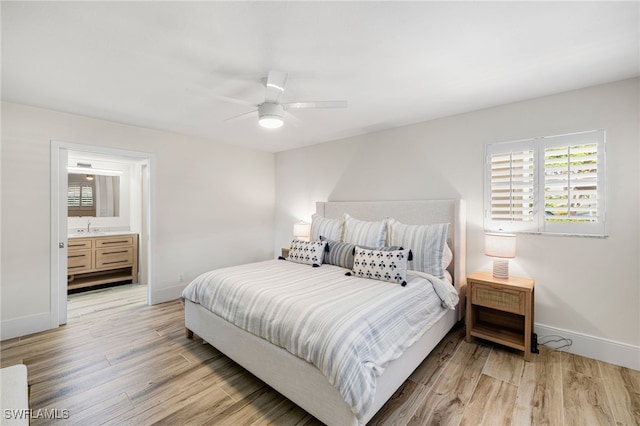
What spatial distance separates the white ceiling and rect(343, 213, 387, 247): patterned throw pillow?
1372 mm

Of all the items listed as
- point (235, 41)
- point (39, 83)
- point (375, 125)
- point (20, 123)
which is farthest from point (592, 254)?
point (20, 123)

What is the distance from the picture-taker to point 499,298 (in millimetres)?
2600

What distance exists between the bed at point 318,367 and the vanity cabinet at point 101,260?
2.92m

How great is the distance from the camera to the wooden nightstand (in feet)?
8.04

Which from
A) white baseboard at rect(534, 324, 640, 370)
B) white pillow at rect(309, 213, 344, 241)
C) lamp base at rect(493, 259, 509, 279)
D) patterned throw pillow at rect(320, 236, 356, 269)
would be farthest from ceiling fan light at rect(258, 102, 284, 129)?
white baseboard at rect(534, 324, 640, 370)

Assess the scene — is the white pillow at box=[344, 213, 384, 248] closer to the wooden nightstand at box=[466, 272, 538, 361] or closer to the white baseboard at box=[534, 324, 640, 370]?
the wooden nightstand at box=[466, 272, 538, 361]

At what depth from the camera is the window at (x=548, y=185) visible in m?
2.46

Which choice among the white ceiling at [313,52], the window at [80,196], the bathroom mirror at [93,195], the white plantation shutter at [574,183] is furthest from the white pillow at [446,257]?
the window at [80,196]

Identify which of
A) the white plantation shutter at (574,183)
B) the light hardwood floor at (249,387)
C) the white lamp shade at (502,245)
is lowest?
the light hardwood floor at (249,387)

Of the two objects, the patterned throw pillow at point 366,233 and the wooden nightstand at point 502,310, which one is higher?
the patterned throw pillow at point 366,233

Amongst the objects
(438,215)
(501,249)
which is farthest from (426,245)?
(501,249)

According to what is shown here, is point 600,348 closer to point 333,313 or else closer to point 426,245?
point 426,245

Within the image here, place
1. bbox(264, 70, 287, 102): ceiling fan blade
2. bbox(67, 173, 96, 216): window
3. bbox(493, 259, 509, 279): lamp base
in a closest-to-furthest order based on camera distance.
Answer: bbox(264, 70, 287, 102): ceiling fan blade, bbox(493, 259, 509, 279): lamp base, bbox(67, 173, 96, 216): window

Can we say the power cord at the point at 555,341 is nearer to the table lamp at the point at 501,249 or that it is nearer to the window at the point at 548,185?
the table lamp at the point at 501,249
